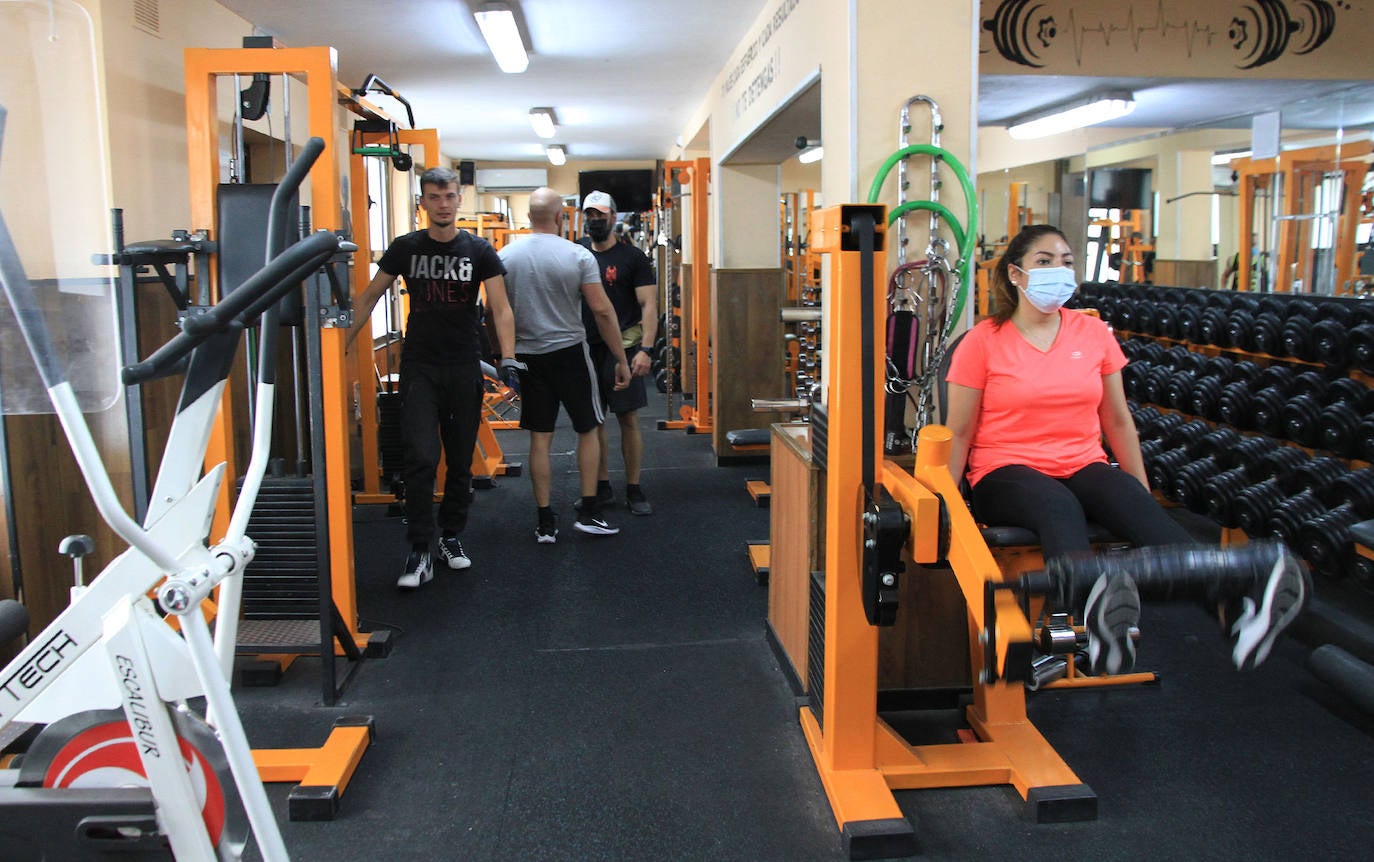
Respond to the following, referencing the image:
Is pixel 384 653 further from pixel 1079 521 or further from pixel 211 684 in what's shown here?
pixel 1079 521

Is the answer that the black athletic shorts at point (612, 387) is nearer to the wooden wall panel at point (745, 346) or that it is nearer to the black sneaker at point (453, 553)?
the black sneaker at point (453, 553)

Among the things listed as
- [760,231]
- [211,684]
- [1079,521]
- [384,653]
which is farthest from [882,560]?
[760,231]

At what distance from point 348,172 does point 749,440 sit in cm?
263

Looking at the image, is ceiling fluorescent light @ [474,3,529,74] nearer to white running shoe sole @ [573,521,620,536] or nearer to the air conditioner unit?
white running shoe sole @ [573,521,620,536]

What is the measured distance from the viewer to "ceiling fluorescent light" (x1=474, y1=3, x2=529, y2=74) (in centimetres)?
498

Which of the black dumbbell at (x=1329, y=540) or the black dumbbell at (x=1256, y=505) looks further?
the black dumbbell at (x=1256, y=505)

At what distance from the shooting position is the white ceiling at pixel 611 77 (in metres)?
4.90

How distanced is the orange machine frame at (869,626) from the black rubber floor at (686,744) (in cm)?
6

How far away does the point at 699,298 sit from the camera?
7012 millimetres

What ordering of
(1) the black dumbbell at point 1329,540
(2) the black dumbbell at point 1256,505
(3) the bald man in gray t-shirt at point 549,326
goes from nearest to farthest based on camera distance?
1. (1) the black dumbbell at point 1329,540
2. (2) the black dumbbell at point 1256,505
3. (3) the bald man in gray t-shirt at point 549,326

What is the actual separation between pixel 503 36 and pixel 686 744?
418cm

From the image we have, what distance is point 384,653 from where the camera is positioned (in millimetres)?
3156

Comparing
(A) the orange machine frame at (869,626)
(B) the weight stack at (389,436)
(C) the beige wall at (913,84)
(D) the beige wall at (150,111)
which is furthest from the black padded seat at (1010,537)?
(B) the weight stack at (389,436)

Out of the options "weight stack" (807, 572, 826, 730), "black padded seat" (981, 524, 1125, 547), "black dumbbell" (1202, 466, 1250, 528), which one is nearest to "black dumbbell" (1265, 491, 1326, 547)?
"black dumbbell" (1202, 466, 1250, 528)
